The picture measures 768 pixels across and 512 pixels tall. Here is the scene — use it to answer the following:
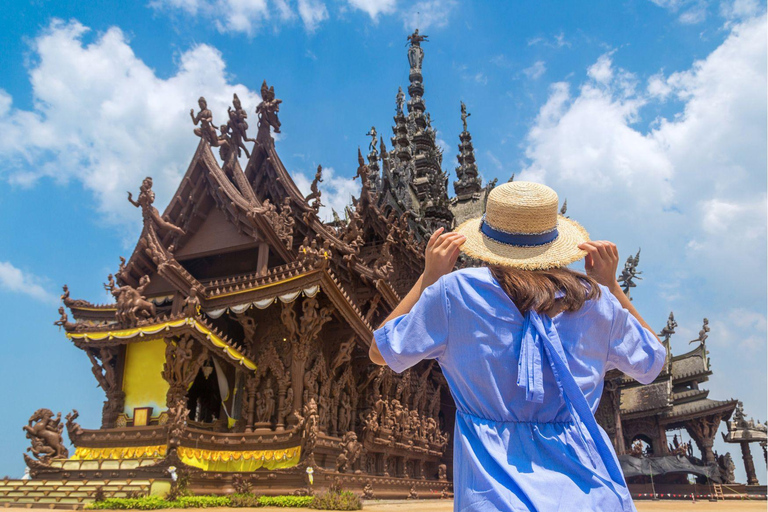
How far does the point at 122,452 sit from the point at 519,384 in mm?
8827

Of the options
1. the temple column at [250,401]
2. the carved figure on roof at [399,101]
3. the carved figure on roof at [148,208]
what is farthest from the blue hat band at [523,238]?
the carved figure on roof at [399,101]

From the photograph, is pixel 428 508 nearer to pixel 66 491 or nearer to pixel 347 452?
pixel 347 452

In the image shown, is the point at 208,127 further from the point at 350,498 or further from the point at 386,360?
the point at 386,360

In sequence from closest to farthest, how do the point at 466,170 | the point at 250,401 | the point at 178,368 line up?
the point at 178,368 < the point at 250,401 < the point at 466,170

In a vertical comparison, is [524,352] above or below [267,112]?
below

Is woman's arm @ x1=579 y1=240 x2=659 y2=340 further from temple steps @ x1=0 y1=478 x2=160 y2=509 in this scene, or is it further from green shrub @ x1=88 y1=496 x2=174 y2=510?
temple steps @ x1=0 y1=478 x2=160 y2=509

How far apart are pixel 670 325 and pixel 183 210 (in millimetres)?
27139

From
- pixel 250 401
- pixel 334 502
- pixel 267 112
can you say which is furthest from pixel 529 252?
pixel 267 112

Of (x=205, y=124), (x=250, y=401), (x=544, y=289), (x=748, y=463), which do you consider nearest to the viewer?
(x=544, y=289)

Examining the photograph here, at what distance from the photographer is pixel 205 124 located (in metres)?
12.4

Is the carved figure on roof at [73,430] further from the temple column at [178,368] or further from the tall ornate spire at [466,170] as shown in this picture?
the tall ornate spire at [466,170]

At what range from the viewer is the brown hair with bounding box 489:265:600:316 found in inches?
61.9

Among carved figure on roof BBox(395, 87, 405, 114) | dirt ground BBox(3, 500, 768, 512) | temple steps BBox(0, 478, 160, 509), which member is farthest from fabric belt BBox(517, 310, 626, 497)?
carved figure on roof BBox(395, 87, 405, 114)

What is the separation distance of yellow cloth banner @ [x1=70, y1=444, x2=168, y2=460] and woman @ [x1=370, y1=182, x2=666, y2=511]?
7739 mm
